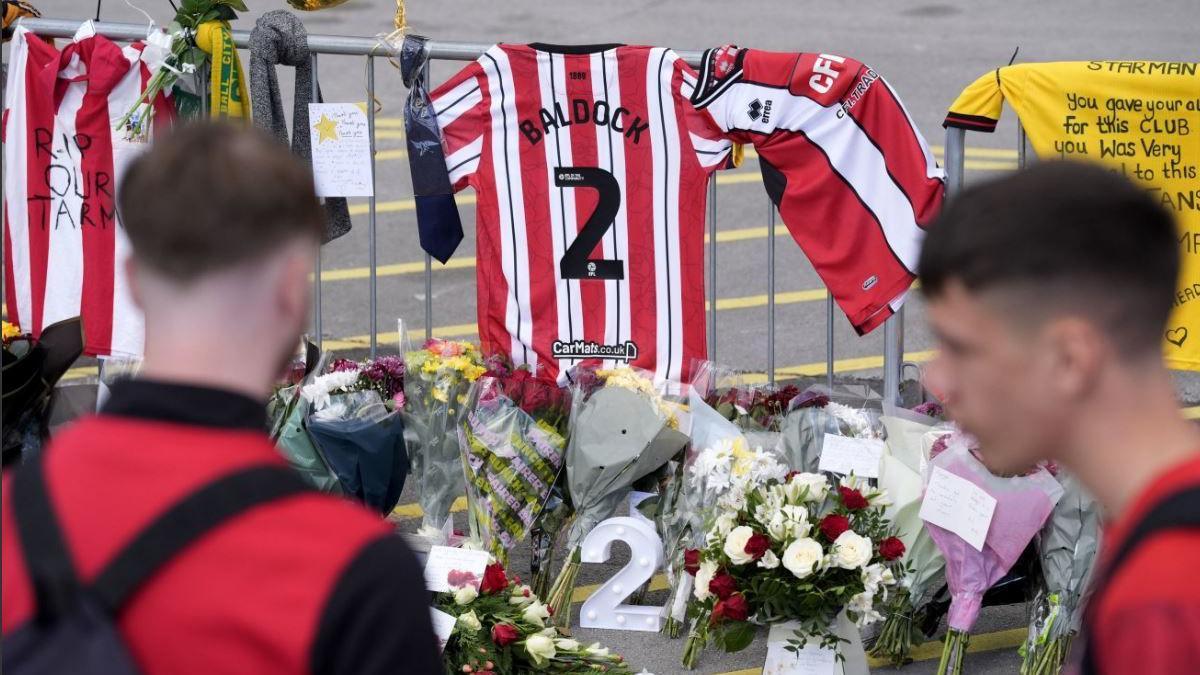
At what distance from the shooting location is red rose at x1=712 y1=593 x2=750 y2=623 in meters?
4.04

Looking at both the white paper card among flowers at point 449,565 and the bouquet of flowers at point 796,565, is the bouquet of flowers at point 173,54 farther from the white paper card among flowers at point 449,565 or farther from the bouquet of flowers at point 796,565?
the bouquet of flowers at point 796,565

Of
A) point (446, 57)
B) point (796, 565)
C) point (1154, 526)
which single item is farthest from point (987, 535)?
point (1154, 526)

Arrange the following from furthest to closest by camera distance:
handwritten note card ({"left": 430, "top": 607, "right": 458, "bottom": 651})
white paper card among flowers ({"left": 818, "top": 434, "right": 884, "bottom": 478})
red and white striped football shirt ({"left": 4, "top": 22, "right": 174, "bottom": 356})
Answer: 1. red and white striped football shirt ({"left": 4, "top": 22, "right": 174, "bottom": 356})
2. white paper card among flowers ({"left": 818, "top": 434, "right": 884, "bottom": 478})
3. handwritten note card ({"left": 430, "top": 607, "right": 458, "bottom": 651})

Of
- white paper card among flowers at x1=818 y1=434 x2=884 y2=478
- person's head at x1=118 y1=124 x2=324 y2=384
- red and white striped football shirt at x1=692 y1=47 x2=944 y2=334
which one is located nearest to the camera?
person's head at x1=118 y1=124 x2=324 y2=384

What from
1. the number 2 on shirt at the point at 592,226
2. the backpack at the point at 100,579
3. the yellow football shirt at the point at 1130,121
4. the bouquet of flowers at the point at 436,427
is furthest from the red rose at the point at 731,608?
the backpack at the point at 100,579

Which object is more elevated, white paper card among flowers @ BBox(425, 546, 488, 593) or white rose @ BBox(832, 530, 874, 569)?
white rose @ BBox(832, 530, 874, 569)

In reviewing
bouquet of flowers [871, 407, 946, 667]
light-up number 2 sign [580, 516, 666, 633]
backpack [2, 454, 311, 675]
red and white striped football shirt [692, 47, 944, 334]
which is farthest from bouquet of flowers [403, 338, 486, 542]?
backpack [2, 454, 311, 675]

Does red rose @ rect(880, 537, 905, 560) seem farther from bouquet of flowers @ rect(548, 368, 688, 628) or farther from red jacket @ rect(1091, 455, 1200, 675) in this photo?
red jacket @ rect(1091, 455, 1200, 675)

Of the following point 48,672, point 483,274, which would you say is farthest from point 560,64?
point 48,672

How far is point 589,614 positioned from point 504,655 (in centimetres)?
80

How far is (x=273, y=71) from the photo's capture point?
207 inches

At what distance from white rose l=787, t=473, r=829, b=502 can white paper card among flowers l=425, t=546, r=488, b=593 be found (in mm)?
875

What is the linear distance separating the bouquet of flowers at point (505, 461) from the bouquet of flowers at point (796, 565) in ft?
2.15

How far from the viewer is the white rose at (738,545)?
13.3 feet
